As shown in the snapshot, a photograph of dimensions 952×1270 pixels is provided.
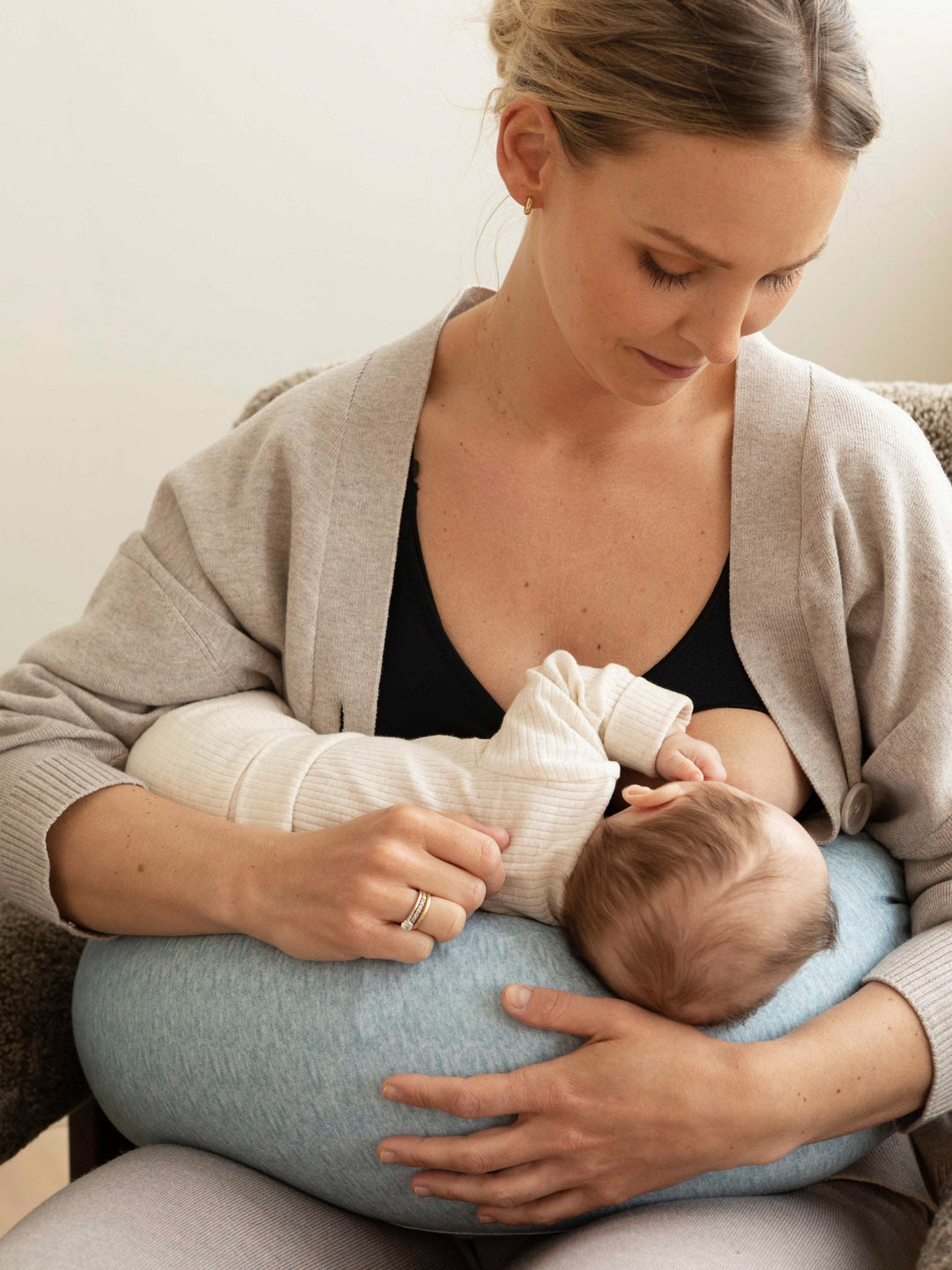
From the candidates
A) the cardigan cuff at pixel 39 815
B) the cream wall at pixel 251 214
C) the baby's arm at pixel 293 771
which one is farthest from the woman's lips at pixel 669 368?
the cream wall at pixel 251 214

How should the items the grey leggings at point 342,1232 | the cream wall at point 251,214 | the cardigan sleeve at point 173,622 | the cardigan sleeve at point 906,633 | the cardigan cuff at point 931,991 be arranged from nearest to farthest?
the grey leggings at point 342,1232 → the cardigan cuff at point 931,991 → the cardigan sleeve at point 906,633 → the cardigan sleeve at point 173,622 → the cream wall at point 251,214

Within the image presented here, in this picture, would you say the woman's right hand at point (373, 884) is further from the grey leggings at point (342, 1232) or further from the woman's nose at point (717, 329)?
Answer: the woman's nose at point (717, 329)

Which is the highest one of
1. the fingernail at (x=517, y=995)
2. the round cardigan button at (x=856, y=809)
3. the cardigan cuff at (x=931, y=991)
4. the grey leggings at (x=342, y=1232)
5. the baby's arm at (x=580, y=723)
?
the baby's arm at (x=580, y=723)

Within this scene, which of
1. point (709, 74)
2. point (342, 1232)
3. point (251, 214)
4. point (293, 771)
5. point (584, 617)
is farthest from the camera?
point (251, 214)

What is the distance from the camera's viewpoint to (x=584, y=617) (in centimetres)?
121

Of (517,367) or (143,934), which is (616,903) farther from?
(517,367)

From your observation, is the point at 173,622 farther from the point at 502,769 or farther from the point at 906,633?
the point at 906,633

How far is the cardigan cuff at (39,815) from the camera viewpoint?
1.11 meters

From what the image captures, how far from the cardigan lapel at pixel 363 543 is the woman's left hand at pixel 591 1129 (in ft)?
1.40

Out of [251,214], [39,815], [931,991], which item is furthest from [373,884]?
[251,214]

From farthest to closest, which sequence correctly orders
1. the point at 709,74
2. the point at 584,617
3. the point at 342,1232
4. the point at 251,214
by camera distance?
1. the point at 251,214
2. the point at 584,617
3. the point at 342,1232
4. the point at 709,74

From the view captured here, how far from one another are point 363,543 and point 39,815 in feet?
1.37

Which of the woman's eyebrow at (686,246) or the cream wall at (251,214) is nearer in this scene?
the woman's eyebrow at (686,246)

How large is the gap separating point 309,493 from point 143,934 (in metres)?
0.47
